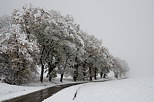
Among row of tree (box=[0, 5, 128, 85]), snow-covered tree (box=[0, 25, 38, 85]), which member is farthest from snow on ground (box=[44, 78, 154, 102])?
row of tree (box=[0, 5, 128, 85])

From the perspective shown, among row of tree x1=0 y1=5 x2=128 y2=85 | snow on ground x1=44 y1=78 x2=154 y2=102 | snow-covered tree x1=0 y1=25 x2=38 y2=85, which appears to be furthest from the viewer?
row of tree x1=0 y1=5 x2=128 y2=85

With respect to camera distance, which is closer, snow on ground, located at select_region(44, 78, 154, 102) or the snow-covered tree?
snow on ground, located at select_region(44, 78, 154, 102)

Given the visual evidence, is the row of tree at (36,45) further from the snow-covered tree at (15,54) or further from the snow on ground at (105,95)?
the snow on ground at (105,95)

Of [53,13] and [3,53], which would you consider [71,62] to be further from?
[3,53]

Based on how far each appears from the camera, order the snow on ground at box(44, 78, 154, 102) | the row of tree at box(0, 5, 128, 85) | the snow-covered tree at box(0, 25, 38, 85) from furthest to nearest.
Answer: the row of tree at box(0, 5, 128, 85) → the snow-covered tree at box(0, 25, 38, 85) → the snow on ground at box(44, 78, 154, 102)

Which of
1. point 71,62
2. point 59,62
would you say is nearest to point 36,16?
point 59,62

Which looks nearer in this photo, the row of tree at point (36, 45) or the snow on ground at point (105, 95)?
the snow on ground at point (105, 95)

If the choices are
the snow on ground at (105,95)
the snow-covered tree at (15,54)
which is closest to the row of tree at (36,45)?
the snow-covered tree at (15,54)

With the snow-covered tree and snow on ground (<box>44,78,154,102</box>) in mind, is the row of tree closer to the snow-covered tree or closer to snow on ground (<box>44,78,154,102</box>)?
the snow-covered tree

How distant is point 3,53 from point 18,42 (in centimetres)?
308

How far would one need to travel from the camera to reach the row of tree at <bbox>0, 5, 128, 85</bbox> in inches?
1139

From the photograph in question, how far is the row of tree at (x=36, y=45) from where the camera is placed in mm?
28922

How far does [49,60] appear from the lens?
1679 inches

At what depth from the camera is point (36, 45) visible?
34.1m
